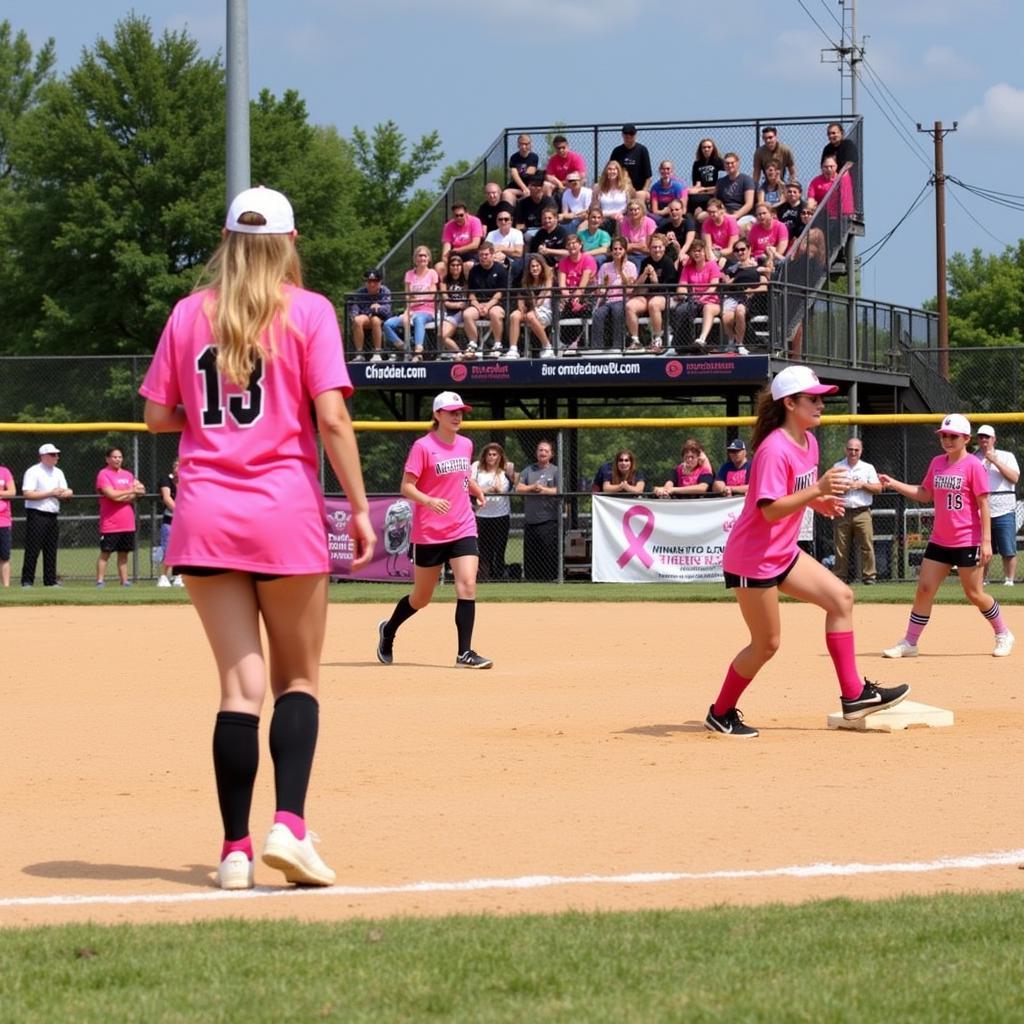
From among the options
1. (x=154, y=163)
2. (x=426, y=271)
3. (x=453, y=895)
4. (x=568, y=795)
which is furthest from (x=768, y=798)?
(x=154, y=163)

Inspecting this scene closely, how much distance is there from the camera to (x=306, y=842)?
586 cm

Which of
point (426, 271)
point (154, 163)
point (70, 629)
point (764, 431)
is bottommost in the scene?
point (70, 629)

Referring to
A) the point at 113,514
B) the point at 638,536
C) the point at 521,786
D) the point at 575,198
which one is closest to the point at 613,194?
the point at 575,198

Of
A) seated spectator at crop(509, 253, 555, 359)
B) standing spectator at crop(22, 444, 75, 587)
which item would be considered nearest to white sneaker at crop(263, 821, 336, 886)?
standing spectator at crop(22, 444, 75, 587)

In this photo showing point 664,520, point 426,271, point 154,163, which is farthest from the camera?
point 154,163

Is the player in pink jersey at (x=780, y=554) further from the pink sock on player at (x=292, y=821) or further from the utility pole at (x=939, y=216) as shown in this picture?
the utility pole at (x=939, y=216)

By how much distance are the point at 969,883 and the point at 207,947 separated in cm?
259

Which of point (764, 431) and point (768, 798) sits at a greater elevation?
point (764, 431)

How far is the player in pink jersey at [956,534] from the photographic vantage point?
1351 cm

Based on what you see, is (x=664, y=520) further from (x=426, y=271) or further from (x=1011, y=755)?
(x=1011, y=755)

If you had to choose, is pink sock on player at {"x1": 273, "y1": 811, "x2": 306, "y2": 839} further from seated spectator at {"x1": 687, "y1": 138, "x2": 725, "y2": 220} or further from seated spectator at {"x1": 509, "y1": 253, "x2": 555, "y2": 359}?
seated spectator at {"x1": 687, "y1": 138, "x2": 725, "y2": 220}

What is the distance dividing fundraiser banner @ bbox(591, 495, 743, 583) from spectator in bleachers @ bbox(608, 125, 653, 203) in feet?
25.6

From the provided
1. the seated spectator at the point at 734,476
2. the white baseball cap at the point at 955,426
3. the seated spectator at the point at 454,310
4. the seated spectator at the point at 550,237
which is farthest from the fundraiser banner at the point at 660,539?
the white baseball cap at the point at 955,426

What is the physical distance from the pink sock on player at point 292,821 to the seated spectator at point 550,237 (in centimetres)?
2129
